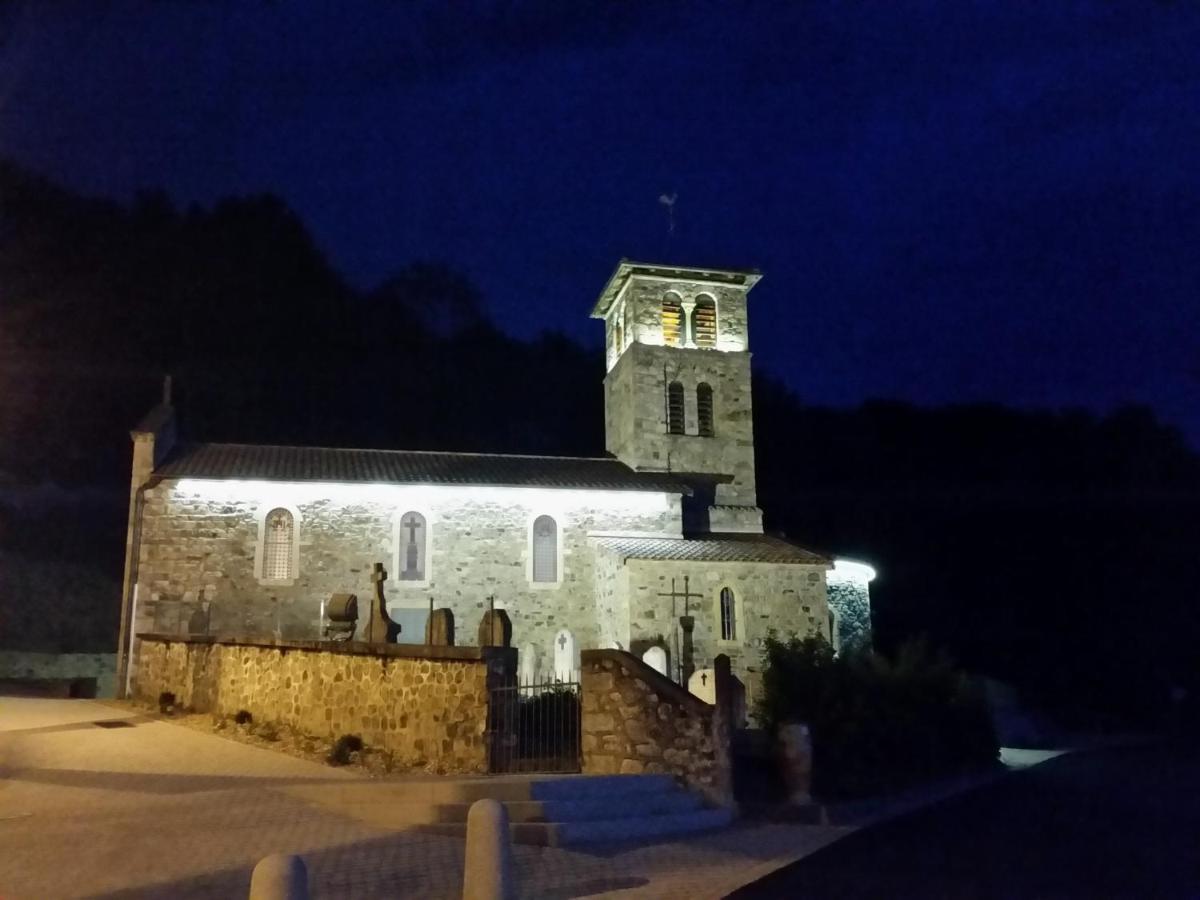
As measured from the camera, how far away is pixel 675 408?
30359 mm

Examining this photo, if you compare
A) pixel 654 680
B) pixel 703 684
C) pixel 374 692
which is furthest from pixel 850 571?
pixel 374 692

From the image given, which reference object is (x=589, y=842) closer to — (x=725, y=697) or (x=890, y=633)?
(x=725, y=697)

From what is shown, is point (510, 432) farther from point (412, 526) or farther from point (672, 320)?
point (412, 526)

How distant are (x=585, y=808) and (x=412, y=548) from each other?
53.2 feet

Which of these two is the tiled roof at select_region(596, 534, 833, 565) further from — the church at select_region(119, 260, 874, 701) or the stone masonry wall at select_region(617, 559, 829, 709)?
the stone masonry wall at select_region(617, 559, 829, 709)

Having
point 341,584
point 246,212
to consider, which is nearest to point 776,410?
point 246,212

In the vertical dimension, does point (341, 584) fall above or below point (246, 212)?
below

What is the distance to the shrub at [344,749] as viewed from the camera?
1177cm

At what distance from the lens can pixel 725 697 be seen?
1094 centimetres

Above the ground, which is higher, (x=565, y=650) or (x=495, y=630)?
(x=495, y=630)

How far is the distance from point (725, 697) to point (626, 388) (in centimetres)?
2039

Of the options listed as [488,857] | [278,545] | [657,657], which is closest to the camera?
[488,857]

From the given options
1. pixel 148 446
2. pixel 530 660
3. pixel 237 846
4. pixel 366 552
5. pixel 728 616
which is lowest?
pixel 237 846

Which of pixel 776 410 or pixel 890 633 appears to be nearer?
pixel 890 633
